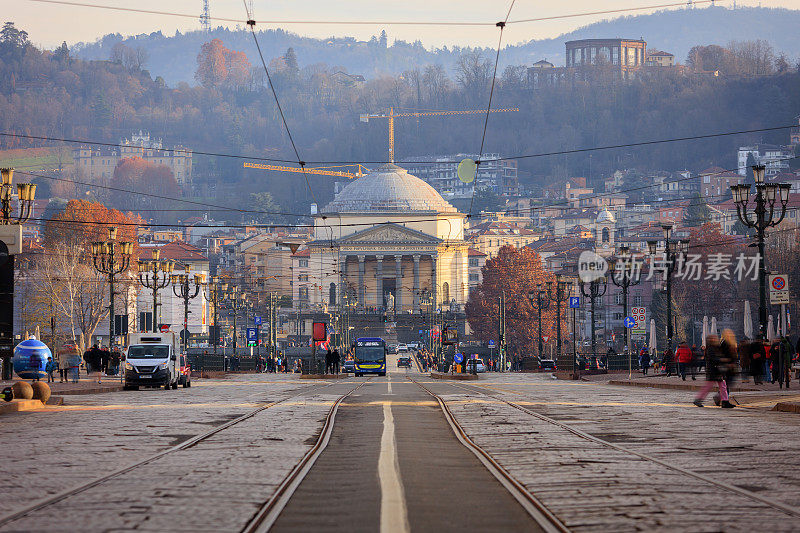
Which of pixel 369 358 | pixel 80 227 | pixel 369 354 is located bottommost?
pixel 369 358

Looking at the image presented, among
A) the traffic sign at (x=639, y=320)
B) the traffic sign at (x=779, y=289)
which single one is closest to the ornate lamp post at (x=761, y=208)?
the traffic sign at (x=779, y=289)

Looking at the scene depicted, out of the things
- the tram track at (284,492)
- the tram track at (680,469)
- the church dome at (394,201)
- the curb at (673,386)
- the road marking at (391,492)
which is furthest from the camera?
the church dome at (394,201)

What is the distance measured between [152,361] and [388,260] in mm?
139755

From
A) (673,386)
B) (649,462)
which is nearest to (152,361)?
(673,386)

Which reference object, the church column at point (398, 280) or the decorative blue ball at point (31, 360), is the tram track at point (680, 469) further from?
the church column at point (398, 280)

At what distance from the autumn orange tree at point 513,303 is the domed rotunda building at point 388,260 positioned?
3141 cm

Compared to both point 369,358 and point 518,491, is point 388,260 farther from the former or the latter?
point 518,491

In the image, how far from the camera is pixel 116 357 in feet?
185

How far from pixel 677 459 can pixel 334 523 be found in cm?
654

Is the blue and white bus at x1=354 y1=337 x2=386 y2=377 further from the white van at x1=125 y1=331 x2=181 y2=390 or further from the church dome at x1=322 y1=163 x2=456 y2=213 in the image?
the church dome at x1=322 y1=163 x2=456 y2=213

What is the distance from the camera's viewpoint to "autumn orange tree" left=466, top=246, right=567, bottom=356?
394 feet

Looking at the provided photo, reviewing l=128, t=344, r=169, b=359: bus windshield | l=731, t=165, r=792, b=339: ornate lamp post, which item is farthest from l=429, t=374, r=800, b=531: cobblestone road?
l=128, t=344, r=169, b=359: bus windshield

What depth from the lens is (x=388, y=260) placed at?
18300 cm

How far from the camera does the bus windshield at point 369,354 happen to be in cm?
8050
